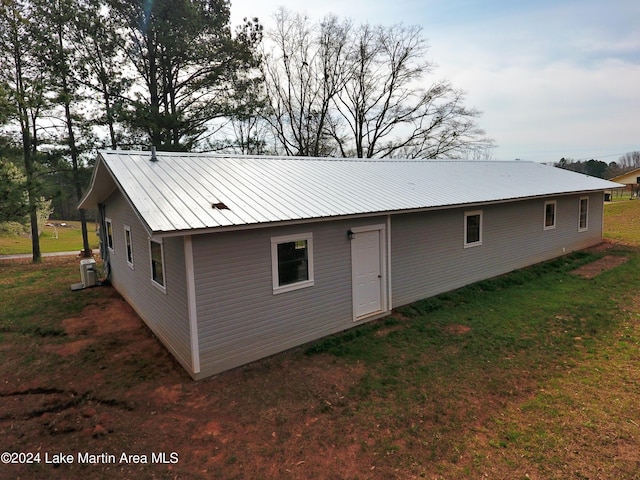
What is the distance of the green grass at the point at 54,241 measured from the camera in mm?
27542

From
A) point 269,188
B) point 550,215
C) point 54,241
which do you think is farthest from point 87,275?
point 54,241

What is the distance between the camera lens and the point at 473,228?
35.3 ft

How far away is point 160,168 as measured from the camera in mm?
7562

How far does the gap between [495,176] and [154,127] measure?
1449cm

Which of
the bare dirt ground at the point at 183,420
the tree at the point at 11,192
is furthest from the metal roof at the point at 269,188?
the tree at the point at 11,192

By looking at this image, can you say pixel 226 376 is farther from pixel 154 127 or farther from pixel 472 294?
pixel 154 127

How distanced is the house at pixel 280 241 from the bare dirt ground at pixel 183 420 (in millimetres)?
633

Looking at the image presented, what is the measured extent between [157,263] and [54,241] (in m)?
35.4

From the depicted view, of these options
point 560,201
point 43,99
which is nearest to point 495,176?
point 560,201

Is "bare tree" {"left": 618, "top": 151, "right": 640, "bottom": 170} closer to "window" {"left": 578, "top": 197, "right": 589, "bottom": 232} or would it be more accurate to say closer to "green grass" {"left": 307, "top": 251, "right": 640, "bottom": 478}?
"window" {"left": 578, "top": 197, "right": 589, "bottom": 232}

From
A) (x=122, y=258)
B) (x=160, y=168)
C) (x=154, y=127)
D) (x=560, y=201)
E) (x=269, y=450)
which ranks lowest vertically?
(x=269, y=450)

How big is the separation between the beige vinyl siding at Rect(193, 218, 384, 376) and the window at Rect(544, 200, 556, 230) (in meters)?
9.87

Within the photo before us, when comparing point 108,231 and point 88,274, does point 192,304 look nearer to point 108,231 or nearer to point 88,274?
point 108,231

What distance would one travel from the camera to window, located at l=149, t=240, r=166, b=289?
685cm
